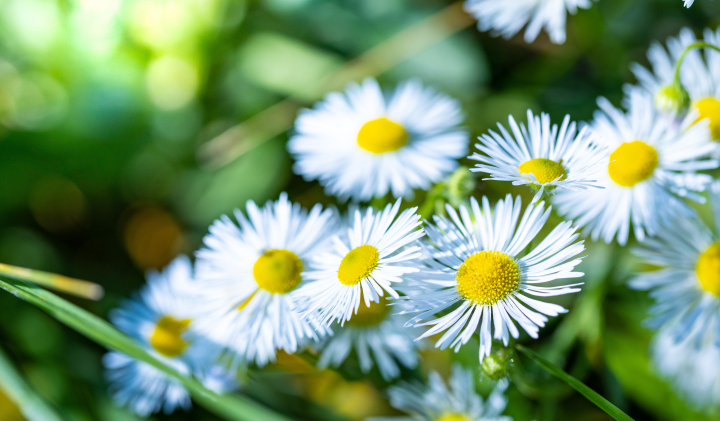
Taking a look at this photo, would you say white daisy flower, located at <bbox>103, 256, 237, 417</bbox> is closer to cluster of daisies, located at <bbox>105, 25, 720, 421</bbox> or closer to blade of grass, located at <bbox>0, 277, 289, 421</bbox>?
cluster of daisies, located at <bbox>105, 25, 720, 421</bbox>

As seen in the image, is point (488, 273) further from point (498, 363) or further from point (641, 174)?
point (641, 174)

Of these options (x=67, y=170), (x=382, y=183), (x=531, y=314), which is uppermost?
(x=67, y=170)

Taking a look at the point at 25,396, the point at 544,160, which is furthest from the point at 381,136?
the point at 25,396

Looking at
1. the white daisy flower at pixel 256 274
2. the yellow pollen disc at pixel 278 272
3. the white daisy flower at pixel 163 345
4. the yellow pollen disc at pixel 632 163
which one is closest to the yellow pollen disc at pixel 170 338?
the white daisy flower at pixel 163 345

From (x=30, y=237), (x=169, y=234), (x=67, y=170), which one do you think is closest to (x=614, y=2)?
(x=169, y=234)

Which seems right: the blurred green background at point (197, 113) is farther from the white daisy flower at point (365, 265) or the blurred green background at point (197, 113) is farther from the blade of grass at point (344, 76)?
the white daisy flower at point (365, 265)

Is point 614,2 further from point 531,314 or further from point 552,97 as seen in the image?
point 531,314
